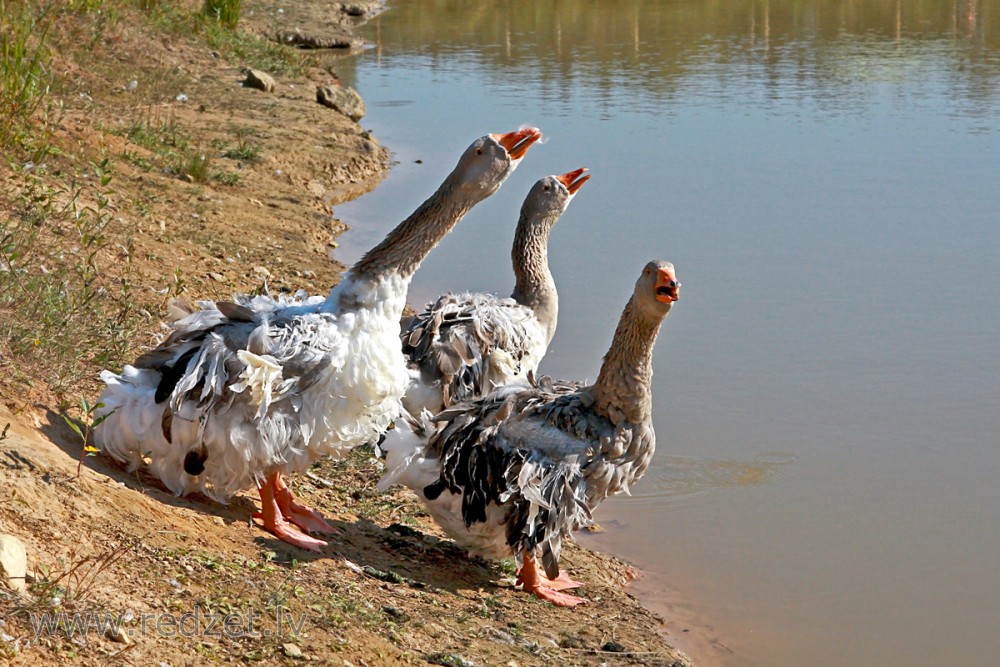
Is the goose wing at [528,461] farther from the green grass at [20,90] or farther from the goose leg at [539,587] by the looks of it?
the green grass at [20,90]

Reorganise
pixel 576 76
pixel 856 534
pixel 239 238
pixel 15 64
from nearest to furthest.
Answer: pixel 856 534, pixel 15 64, pixel 239 238, pixel 576 76

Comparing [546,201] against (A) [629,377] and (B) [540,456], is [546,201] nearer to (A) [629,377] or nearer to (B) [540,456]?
(A) [629,377]

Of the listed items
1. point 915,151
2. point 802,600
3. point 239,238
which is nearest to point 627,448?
point 802,600

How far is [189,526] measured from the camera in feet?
17.9

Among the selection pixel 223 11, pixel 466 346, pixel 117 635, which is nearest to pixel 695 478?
pixel 466 346

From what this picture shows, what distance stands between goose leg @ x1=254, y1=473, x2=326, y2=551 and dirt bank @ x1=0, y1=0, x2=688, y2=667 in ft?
0.22

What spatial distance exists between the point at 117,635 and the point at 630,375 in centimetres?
316

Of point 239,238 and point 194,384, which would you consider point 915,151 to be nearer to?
point 239,238

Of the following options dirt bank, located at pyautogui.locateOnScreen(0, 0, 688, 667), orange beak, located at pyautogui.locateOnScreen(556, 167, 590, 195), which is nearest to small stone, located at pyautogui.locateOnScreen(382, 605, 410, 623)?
dirt bank, located at pyautogui.locateOnScreen(0, 0, 688, 667)

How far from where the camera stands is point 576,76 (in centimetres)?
2116

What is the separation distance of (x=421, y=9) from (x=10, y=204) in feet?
73.5

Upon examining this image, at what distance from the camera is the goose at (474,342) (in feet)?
24.4

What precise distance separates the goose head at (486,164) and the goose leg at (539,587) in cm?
195

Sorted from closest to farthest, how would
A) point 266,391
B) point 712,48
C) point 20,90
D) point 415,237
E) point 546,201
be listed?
point 266,391 < point 415,237 < point 546,201 < point 20,90 < point 712,48
